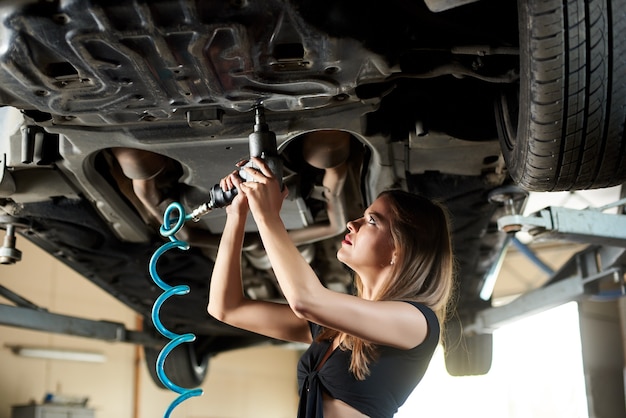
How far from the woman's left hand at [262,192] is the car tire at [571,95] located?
538 mm

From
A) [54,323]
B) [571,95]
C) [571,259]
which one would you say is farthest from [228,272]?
[571,259]

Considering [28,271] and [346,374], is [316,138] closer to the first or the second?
[346,374]

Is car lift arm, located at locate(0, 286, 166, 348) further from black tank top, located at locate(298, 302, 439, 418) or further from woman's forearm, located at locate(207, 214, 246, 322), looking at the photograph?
black tank top, located at locate(298, 302, 439, 418)

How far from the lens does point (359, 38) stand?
1387mm

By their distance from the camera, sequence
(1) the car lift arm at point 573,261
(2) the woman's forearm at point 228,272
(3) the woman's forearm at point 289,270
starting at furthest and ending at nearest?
1. (1) the car lift arm at point 573,261
2. (2) the woman's forearm at point 228,272
3. (3) the woman's forearm at point 289,270

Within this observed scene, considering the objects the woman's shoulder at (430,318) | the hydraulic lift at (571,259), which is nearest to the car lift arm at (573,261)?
the hydraulic lift at (571,259)

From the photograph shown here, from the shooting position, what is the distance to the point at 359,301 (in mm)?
1254

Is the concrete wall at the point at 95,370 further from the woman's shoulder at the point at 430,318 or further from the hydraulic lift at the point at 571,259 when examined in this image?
the woman's shoulder at the point at 430,318

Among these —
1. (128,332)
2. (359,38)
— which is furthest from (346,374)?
(128,332)

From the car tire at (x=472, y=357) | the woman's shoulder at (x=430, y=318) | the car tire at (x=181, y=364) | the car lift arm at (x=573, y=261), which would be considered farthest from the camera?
the car tire at (x=181, y=364)

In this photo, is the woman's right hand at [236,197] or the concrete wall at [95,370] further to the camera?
the concrete wall at [95,370]

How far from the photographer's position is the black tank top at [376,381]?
53.1 inches

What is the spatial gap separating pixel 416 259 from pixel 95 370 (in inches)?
221

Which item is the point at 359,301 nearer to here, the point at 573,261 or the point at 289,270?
the point at 289,270
